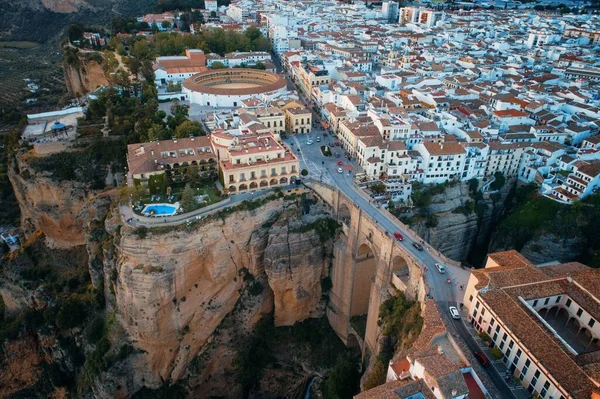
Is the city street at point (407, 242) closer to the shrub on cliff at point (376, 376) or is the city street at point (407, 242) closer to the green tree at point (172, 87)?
the shrub on cliff at point (376, 376)

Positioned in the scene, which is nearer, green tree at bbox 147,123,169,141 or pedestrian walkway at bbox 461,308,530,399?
pedestrian walkway at bbox 461,308,530,399

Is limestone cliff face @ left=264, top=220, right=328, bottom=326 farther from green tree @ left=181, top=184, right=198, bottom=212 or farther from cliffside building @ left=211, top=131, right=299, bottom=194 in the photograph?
green tree @ left=181, top=184, right=198, bottom=212

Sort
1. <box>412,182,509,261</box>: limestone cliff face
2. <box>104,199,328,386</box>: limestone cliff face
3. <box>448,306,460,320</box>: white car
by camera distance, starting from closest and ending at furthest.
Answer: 1. <box>448,306,460,320</box>: white car
2. <box>104,199,328,386</box>: limestone cliff face
3. <box>412,182,509,261</box>: limestone cliff face

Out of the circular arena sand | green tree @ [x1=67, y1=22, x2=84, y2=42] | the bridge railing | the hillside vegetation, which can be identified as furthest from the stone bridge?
green tree @ [x1=67, y1=22, x2=84, y2=42]

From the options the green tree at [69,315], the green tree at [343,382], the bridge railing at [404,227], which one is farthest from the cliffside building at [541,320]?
the green tree at [69,315]

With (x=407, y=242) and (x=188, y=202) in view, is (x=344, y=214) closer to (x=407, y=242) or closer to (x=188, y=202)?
(x=407, y=242)
